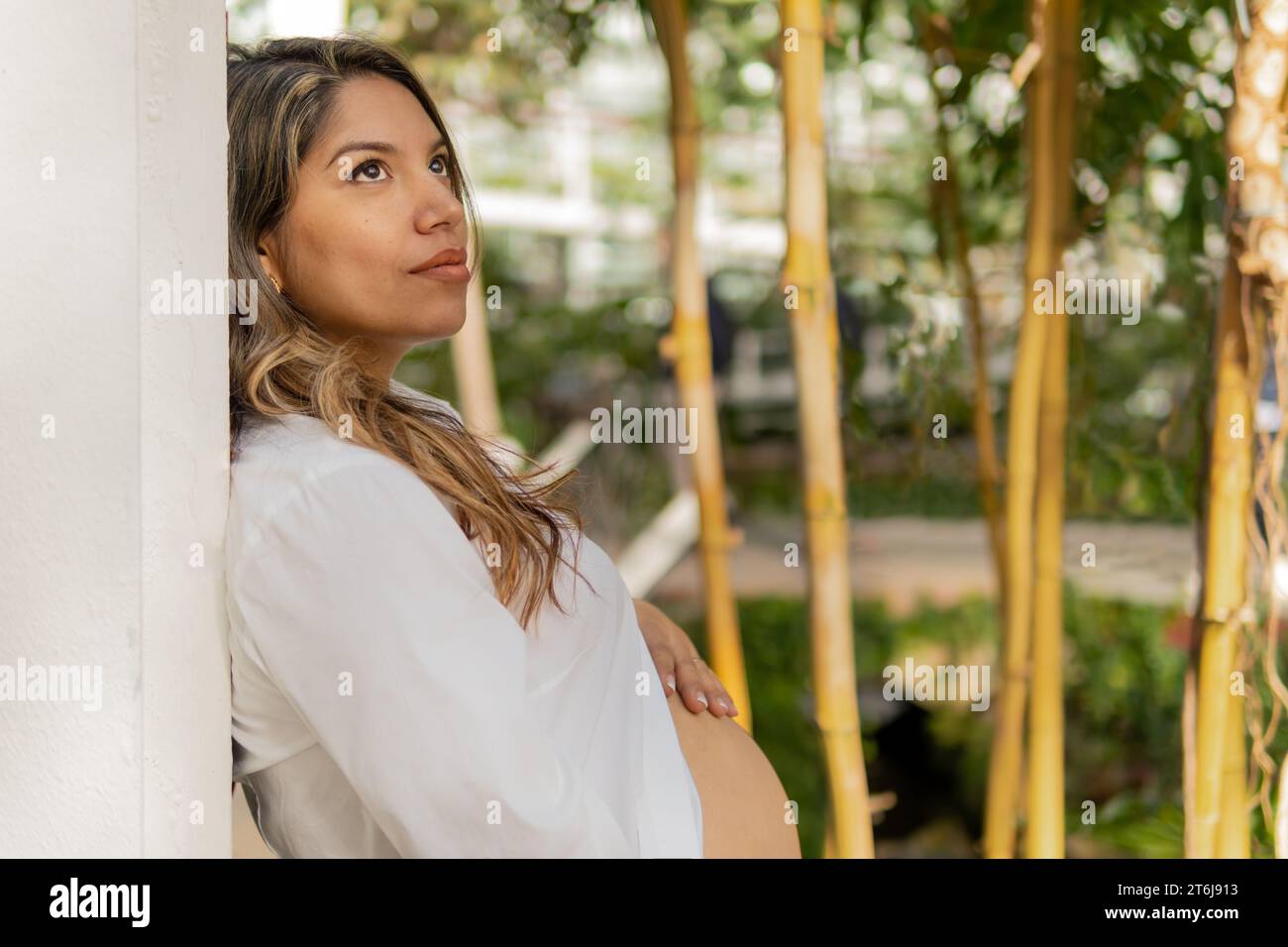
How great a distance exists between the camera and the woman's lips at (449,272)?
112 cm

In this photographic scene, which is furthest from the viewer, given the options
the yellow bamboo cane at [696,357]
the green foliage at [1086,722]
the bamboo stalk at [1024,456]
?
the green foliage at [1086,722]

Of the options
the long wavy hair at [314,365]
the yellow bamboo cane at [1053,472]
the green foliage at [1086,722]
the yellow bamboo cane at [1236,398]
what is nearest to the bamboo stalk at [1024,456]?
the yellow bamboo cane at [1053,472]

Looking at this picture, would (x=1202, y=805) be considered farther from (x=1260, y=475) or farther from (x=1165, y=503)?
(x=1165, y=503)

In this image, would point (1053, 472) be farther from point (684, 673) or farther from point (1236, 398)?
point (684, 673)

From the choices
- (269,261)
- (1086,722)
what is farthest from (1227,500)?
(1086,722)

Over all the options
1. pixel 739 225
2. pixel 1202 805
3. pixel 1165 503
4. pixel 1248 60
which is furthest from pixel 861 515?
pixel 739 225

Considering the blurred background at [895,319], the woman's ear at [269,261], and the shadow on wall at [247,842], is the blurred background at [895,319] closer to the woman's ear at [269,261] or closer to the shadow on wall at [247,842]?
the shadow on wall at [247,842]

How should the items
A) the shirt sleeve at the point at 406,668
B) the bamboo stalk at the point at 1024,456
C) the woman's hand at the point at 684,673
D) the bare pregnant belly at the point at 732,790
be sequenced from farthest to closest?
the bamboo stalk at the point at 1024,456, the woman's hand at the point at 684,673, the bare pregnant belly at the point at 732,790, the shirt sleeve at the point at 406,668

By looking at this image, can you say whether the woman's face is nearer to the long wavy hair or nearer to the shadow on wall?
the long wavy hair

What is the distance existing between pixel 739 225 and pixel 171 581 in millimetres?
5226

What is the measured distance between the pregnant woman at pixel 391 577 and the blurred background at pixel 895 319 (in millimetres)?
340

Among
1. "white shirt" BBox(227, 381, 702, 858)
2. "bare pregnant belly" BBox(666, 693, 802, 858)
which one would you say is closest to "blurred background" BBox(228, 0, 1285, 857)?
"bare pregnant belly" BBox(666, 693, 802, 858)

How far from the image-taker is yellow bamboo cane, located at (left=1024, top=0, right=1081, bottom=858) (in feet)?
5.71
